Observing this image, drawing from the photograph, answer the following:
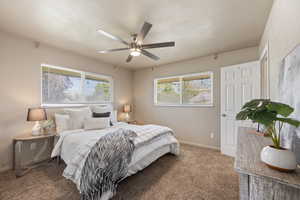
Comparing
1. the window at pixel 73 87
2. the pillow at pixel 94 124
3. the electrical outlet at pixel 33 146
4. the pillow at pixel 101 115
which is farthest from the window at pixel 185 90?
the electrical outlet at pixel 33 146

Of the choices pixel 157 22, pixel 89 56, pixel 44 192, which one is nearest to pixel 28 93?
pixel 89 56

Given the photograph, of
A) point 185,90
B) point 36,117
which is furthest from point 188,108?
point 36,117

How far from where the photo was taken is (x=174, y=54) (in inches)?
134

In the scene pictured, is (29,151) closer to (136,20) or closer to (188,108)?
(136,20)

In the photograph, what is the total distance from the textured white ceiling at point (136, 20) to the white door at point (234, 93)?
1.97 feet

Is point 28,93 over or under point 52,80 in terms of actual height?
under

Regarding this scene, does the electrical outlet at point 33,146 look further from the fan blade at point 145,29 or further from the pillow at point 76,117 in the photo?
the fan blade at point 145,29

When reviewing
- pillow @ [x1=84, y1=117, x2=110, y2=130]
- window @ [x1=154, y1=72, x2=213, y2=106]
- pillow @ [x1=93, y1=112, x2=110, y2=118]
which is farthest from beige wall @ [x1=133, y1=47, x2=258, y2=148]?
pillow @ [x1=84, y1=117, x2=110, y2=130]

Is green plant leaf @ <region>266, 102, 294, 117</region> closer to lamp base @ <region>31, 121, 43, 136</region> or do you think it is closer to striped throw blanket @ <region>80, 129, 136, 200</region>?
striped throw blanket @ <region>80, 129, 136, 200</region>

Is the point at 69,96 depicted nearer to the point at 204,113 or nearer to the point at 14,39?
the point at 14,39

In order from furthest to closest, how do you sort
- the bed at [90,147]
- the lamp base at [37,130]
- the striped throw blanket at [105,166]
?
1. the lamp base at [37,130]
2. the bed at [90,147]
3. the striped throw blanket at [105,166]

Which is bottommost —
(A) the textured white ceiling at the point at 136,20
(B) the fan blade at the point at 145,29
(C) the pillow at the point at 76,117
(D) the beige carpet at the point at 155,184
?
(D) the beige carpet at the point at 155,184

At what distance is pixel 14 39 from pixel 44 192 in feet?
9.05

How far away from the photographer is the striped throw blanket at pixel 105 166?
4.85 feet
